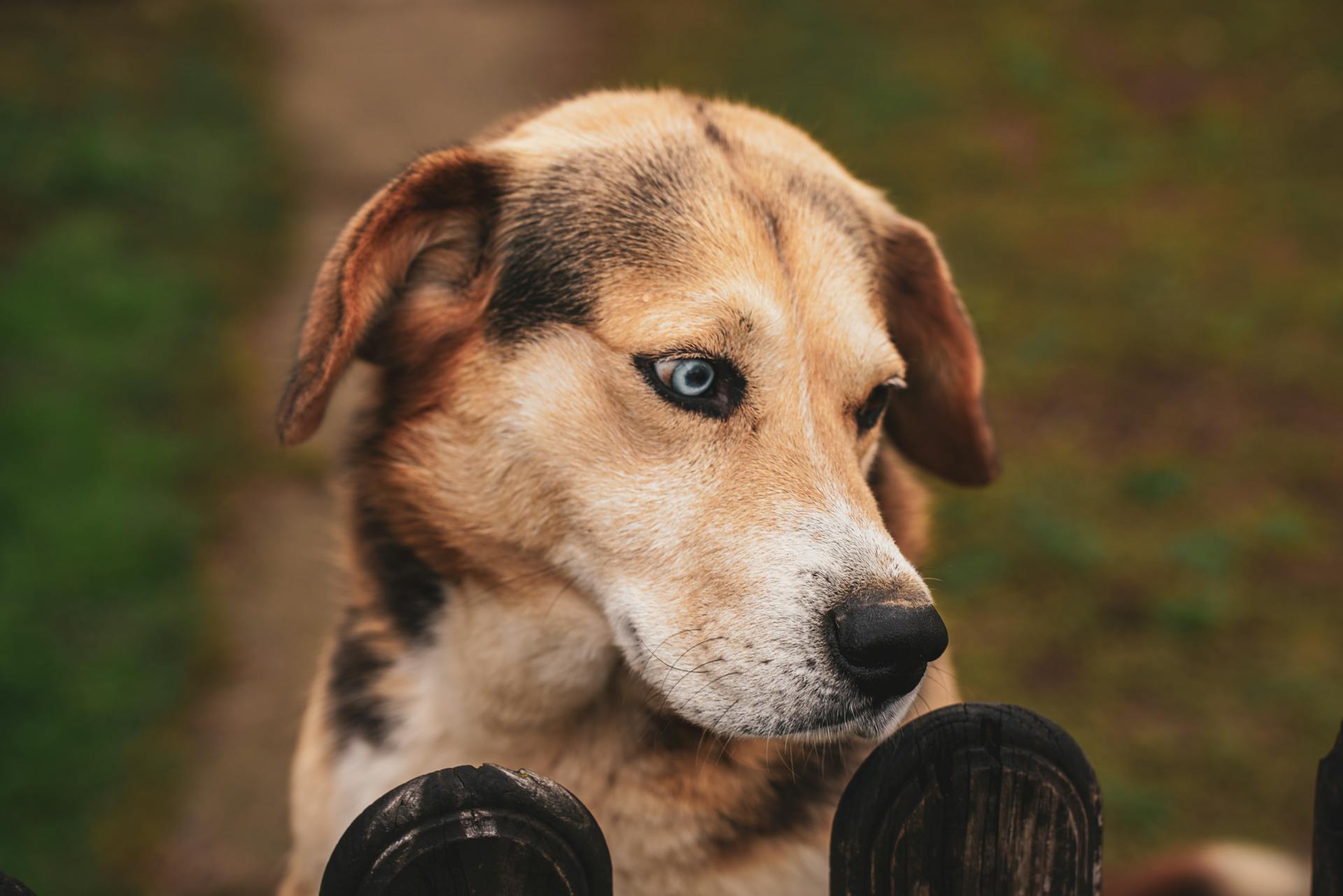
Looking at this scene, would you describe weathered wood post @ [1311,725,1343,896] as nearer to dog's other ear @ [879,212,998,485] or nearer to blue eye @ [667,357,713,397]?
blue eye @ [667,357,713,397]

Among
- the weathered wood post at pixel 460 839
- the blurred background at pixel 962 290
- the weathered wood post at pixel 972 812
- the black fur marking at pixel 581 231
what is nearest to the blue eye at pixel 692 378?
the black fur marking at pixel 581 231

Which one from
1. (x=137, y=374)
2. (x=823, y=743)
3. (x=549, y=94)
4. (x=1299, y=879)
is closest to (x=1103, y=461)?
(x=1299, y=879)

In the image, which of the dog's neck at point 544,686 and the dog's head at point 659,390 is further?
the dog's neck at point 544,686

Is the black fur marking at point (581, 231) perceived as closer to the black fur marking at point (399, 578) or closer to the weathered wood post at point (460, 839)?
the black fur marking at point (399, 578)

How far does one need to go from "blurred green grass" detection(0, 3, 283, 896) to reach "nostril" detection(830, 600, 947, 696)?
291 cm

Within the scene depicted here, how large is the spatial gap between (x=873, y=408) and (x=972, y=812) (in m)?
A: 1.10

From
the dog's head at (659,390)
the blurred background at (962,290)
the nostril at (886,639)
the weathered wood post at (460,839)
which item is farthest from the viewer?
the blurred background at (962,290)

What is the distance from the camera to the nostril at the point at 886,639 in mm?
1854

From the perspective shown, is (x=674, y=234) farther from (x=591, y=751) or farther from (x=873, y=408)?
(x=591, y=751)

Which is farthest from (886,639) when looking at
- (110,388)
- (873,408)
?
(110,388)

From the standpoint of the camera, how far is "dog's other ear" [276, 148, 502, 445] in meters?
2.21

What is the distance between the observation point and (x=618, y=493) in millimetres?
2178

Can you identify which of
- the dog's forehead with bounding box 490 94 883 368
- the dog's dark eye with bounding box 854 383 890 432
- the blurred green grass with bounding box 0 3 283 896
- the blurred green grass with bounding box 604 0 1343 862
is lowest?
the blurred green grass with bounding box 0 3 283 896

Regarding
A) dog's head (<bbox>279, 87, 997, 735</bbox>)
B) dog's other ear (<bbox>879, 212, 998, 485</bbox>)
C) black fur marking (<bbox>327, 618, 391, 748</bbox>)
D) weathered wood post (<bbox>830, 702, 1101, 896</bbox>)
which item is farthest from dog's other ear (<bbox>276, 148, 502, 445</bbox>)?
weathered wood post (<bbox>830, 702, 1101, 896</bbox>)
